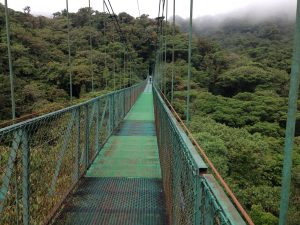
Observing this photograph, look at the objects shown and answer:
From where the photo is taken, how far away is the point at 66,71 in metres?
20.6

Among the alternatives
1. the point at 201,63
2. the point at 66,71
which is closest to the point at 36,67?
the point at 66,71

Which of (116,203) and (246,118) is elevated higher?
(116,203)

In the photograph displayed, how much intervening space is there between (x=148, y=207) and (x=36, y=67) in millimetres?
19343

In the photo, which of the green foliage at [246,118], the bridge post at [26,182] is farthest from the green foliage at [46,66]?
the bridge post at [26,182]

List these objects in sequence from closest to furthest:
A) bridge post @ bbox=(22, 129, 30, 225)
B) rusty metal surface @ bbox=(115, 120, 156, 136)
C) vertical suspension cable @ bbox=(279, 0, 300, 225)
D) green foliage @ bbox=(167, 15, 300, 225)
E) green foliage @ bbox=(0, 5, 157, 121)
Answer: vertical suspension cable @ bbox=(279, 0, 300, 225)
bridge post @ bbox=(22, 129, 30, 225)
rusty metal surface @ bbox=(115, 120, 156, 136)
green foliage @ bbox=(167, 15, 300, 225)
green foliage @ bbox=(0, 5, 157, 121)

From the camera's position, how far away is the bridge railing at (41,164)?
1842 millimetres

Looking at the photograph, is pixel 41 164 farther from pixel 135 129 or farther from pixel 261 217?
pixel 261 217

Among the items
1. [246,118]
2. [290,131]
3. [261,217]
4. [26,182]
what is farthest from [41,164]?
[246,118]

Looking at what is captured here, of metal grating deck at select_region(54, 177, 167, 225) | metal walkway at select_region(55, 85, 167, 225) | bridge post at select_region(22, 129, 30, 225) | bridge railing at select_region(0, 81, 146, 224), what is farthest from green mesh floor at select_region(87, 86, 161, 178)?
bridge post at select_region(22, 129, 30, 225)

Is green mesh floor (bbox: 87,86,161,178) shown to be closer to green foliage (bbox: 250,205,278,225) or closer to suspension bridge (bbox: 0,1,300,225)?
suspension bridge (bbox: 0,1,300,225)

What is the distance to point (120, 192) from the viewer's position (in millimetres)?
3271

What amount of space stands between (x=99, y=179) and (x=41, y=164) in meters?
1.26

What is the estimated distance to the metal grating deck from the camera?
8.60 feet

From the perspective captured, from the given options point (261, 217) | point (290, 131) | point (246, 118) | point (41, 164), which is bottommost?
point (261, 217)
